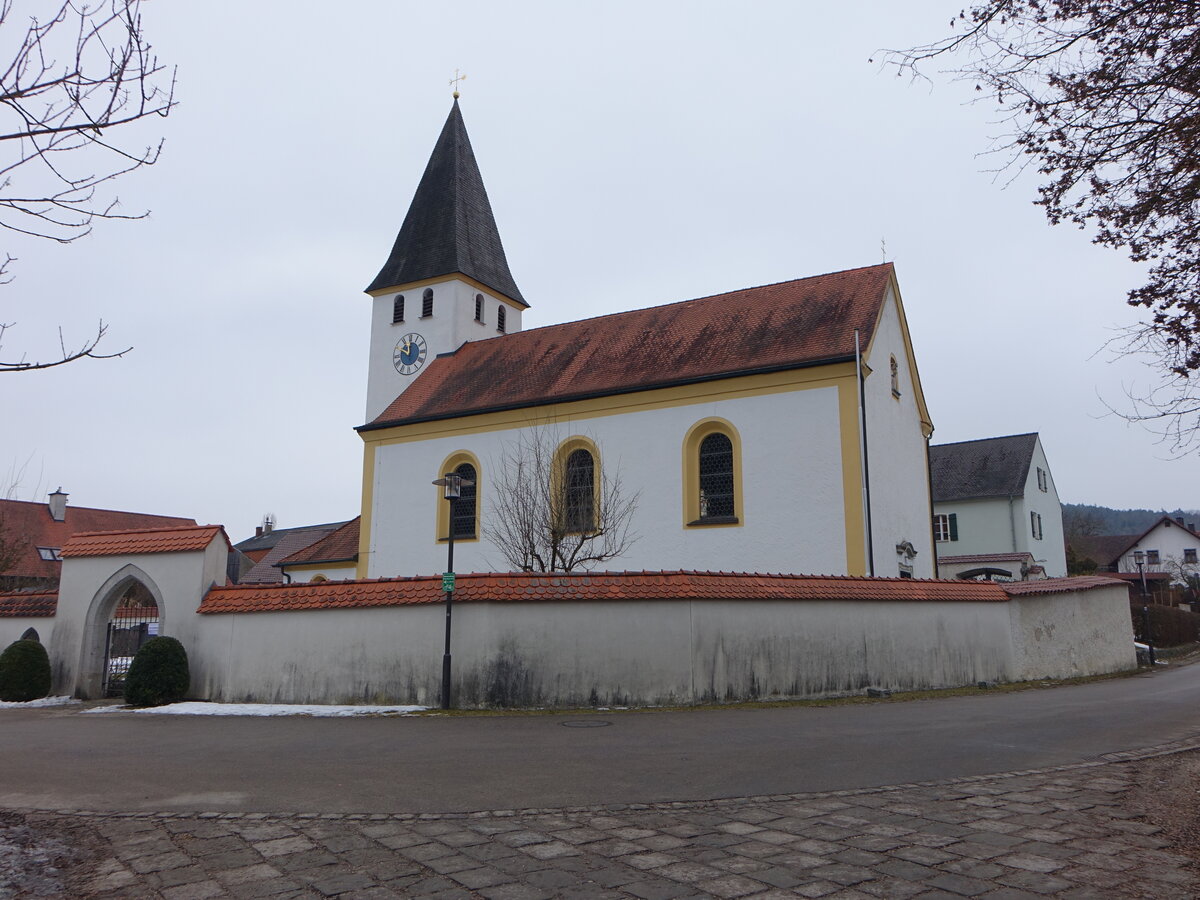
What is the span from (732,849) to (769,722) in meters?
6.66

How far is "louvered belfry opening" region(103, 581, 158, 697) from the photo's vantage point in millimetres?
18578

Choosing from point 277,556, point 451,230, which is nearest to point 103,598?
point 451,230

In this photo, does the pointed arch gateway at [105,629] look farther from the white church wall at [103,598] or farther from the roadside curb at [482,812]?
the roadside curb at [482,812]

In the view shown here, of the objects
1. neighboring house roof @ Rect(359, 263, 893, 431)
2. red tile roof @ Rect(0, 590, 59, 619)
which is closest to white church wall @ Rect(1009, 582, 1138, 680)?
neighboring house roof @ Rect(359, 263, 893, 431)

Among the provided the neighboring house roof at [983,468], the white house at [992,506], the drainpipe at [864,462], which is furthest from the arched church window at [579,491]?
the neighboring house roof at [983,468]

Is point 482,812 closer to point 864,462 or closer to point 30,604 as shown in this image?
point 864,462

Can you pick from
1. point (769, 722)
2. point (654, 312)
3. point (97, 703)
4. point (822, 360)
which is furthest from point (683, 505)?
point (97, 703)

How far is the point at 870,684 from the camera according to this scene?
1644 cm

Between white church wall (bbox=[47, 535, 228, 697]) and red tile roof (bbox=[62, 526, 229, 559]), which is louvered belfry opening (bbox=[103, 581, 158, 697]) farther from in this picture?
red tile roof (bbox=[62, 526, 229, 559])

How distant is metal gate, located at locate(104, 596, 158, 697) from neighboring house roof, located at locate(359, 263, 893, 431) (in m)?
10.3

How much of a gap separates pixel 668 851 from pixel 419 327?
29740mm

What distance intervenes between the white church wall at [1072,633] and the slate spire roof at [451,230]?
22047 millimetres

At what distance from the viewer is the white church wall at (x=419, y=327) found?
33.1m

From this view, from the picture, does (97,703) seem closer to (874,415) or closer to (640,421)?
(640,421)
